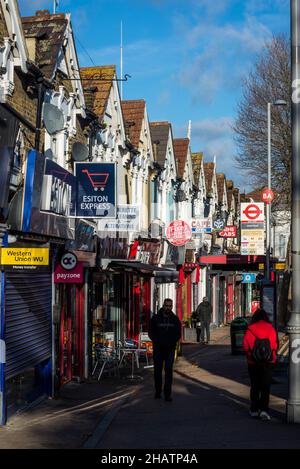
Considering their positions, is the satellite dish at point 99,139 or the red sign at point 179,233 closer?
the satellite dish at point 99,139

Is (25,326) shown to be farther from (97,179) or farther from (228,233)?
(228,233)

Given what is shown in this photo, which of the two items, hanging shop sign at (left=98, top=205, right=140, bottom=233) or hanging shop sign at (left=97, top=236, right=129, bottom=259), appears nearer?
hanging shop sign at (left=98, top=205, right=140, bottom=233)

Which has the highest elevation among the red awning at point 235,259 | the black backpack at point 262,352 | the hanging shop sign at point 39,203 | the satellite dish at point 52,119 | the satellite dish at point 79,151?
the satellite dish at point 52,119

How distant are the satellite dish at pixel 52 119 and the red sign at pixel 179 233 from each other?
→ 1188 cm

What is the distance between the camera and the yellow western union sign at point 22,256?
38.5 feet

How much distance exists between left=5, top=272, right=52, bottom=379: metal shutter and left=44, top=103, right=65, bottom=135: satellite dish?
2.90 m

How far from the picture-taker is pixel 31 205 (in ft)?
42.4

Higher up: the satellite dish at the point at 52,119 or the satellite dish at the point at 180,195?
Result: the satellite dish at the point at 180,195

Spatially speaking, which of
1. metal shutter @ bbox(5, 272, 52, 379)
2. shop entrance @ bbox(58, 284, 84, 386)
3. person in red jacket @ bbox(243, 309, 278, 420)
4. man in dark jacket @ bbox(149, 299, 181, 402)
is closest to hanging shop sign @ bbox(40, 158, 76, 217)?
metal shutter @ bbox(5, 272, 52, 379)

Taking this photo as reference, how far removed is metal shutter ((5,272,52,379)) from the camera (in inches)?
490

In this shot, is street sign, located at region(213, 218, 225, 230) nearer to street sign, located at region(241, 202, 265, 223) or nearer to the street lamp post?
street sign, located at region(241, 202, 265, 223)

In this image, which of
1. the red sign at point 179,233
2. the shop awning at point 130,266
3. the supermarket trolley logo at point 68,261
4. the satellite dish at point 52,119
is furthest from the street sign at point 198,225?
the supermarket trolley logo at point 68,261

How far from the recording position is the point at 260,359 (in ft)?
39.0

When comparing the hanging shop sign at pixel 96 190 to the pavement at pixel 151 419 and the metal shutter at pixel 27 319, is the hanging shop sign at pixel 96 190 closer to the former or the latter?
the metal shutter at pixel 27 319
